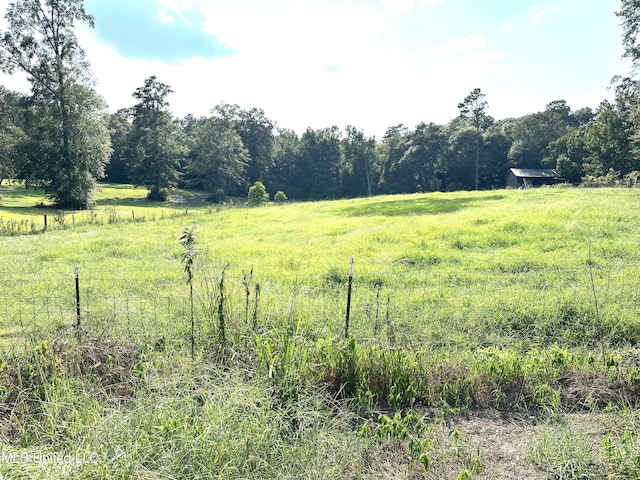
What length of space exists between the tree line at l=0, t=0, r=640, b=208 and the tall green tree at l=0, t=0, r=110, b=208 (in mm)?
80

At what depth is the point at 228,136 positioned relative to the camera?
60.8m

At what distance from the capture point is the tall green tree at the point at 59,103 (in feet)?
111

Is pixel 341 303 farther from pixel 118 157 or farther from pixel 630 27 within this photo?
pixel 118 157

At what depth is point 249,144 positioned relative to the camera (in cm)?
7181

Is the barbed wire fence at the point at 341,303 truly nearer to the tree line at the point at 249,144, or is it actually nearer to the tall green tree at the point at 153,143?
the tree line at the point at 249,144

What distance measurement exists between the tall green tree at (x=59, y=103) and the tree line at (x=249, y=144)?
8cm

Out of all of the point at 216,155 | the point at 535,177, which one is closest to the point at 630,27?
the point at 535,177

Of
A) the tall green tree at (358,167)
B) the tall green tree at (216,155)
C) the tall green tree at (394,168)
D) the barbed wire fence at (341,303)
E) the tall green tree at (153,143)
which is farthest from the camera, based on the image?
the tall green tree at (358,167)

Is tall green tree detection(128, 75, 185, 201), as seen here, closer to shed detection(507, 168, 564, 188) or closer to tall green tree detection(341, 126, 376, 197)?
tall green tree detection(341, 126, 376, 197)

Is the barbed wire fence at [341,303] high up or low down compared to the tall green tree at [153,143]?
down

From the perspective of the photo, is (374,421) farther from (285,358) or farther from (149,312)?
(149,312)

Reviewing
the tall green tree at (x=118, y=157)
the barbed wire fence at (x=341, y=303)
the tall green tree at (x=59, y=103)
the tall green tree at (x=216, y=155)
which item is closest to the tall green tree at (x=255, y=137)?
the tall green tree at (x=216, y=155)

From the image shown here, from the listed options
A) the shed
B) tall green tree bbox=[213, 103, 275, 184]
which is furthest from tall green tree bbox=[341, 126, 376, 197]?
the shed

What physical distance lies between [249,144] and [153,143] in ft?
70.5
